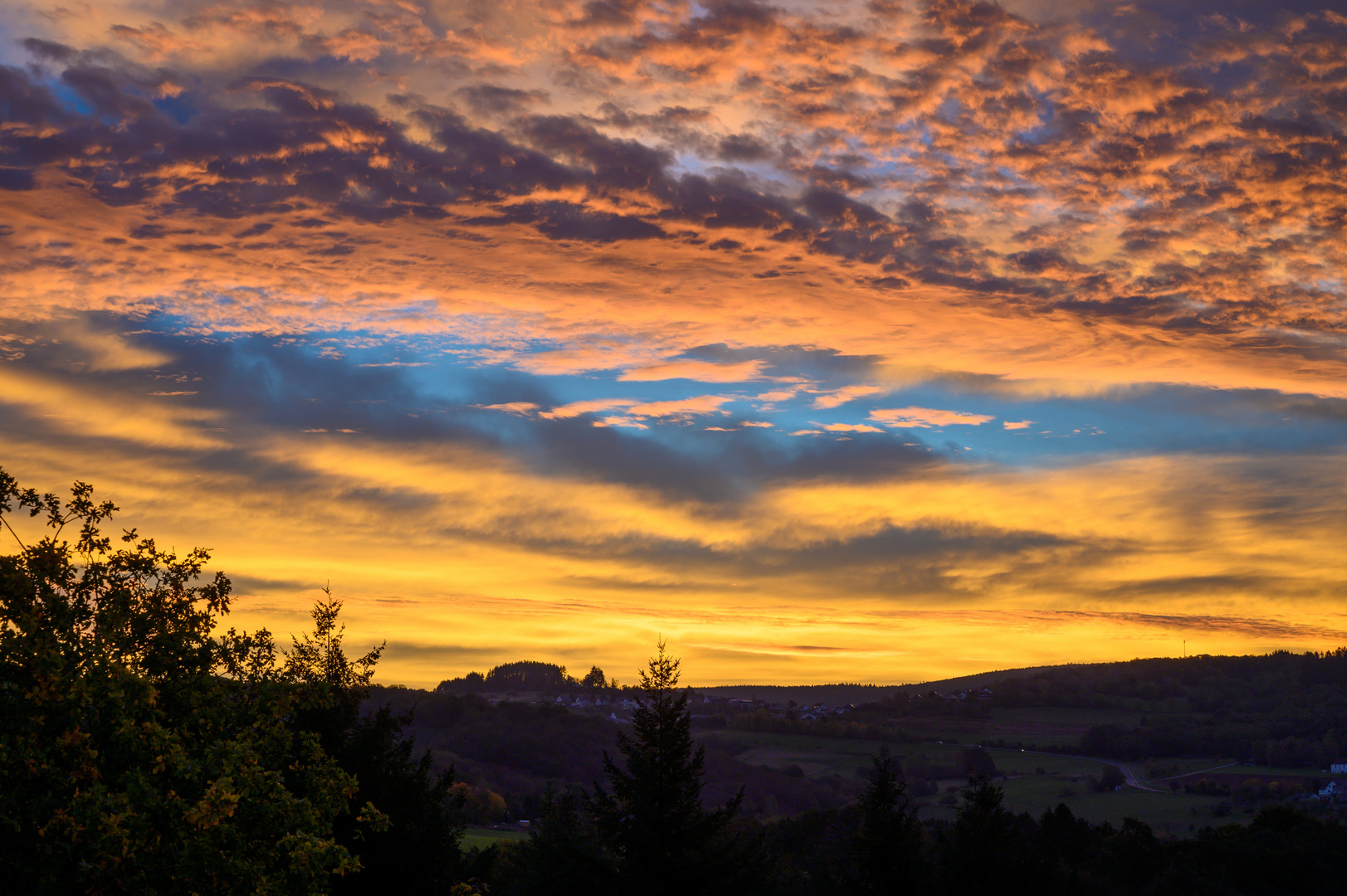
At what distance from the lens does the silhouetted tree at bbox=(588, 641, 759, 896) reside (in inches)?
1166

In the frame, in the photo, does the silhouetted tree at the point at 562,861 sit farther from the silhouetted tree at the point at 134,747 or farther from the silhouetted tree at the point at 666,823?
the silhouetted tree at the point at 134,747

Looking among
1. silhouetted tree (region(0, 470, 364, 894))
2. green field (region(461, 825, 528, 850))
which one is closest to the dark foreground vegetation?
silhouetted tree (region(0, 470, 364, 894))

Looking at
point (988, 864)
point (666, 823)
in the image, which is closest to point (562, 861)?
point (666, 823)

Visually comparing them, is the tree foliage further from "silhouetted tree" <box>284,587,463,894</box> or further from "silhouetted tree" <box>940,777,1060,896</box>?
"silhouetted tree" <box>940,777,1060,896</box>

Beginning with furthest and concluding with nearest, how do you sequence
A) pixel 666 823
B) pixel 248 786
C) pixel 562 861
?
pixel 562 861
pixel 666 823
pixel 248 786

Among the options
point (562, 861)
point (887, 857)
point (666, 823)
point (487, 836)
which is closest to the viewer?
point (666, 823)

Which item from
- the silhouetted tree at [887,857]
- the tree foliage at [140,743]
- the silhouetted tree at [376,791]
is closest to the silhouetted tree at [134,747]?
the tree foliage at [140,743]

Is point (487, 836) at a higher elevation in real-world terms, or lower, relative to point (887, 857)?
lower

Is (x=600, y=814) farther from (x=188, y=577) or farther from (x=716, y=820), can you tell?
(x=188, y=577)

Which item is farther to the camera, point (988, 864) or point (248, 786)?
point (988, 864)

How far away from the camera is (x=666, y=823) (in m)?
30.2

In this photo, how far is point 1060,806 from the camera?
87.0 m

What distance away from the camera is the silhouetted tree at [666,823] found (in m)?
29.6

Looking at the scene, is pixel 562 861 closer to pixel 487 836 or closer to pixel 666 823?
pixel 666 823
